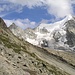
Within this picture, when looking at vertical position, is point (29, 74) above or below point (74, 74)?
above

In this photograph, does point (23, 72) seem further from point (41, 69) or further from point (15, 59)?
point (41, 69)

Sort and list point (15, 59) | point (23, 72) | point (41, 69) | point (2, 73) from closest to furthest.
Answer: point (2, 73) → point (23, 72) → point (15, 59) → point (41, 69)

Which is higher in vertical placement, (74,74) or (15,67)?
(15,67)

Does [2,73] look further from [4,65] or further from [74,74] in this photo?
[74,74]

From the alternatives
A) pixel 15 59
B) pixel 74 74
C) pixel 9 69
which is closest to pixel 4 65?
pixel 9 69

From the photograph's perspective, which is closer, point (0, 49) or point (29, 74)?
point (29, 74)

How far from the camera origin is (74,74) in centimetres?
17212

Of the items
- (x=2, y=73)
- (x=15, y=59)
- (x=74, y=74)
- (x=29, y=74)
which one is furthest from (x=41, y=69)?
(x=74, y=74)

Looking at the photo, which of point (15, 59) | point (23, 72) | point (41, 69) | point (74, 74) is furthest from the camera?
point (74, 74)

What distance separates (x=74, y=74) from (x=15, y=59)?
12222 cm

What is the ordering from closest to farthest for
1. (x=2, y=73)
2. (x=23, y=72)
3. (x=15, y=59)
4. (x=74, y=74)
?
(x=2, y=73), (x=23, y=72), (x=15, y=59), (x=74, y=74)

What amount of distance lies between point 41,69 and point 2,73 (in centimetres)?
2247

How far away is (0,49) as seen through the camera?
56.6 m

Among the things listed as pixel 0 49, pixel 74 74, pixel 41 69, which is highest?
pixel 0 49
